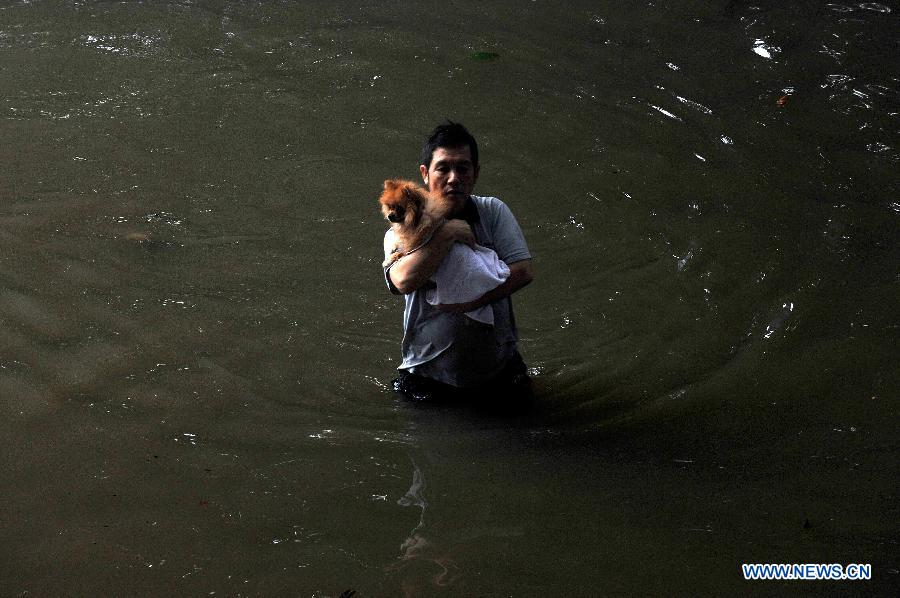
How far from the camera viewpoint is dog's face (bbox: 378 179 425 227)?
10.1ft

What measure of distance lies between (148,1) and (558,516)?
6.74 metres

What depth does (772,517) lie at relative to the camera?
305 cm

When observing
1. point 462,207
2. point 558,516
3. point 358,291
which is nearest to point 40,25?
point 358,291

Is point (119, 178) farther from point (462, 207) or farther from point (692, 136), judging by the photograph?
point (692, 136)

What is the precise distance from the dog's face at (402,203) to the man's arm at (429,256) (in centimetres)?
10

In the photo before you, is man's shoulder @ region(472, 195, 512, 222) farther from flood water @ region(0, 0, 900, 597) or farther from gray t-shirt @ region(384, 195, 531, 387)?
flood water @ region(0, 0, 900, 597)

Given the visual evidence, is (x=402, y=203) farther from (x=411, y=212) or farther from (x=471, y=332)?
(x=471, y=332)

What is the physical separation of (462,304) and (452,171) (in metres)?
0.47

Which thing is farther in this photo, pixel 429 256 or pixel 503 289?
pixel 503 289

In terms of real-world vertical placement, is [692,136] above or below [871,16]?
below

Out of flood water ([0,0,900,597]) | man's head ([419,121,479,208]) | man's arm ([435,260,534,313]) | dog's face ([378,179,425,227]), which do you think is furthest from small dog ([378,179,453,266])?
flood water ([0,0,900,597])

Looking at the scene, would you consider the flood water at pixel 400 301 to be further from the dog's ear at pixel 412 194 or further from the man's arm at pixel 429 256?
the dog's ear at pixel 412 194

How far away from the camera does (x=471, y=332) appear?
3.28 meters

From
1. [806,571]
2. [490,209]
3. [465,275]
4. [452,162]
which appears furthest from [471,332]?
[806,571]
